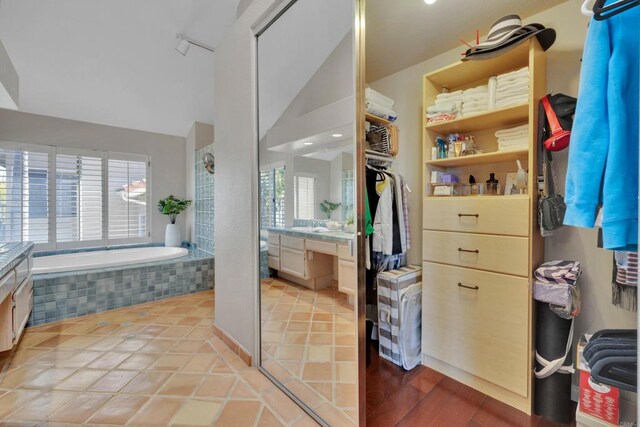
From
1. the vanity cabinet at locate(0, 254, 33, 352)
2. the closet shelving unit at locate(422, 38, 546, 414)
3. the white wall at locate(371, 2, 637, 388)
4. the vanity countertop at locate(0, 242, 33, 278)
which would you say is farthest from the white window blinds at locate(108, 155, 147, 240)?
the white wall at locate(371, 2, 637, 388)

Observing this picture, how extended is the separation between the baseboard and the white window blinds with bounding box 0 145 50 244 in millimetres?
2787

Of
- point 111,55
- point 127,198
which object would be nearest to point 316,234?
point 111,55

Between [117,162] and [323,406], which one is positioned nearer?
[323,406]

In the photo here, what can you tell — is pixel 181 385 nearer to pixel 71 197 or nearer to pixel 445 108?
pixel 445 108

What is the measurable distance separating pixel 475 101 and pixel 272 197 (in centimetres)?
144

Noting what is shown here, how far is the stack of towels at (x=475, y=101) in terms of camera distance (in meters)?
1.71

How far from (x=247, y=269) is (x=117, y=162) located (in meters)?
3.19

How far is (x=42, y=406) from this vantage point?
144cm

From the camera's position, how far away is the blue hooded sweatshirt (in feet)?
2.08

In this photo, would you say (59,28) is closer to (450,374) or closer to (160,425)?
(160,425)

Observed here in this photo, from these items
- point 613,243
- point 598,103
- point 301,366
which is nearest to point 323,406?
point 301,366

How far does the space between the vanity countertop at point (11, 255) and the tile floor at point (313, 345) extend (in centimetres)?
155

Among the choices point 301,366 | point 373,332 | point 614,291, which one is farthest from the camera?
point 373,332

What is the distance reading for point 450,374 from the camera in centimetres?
178
